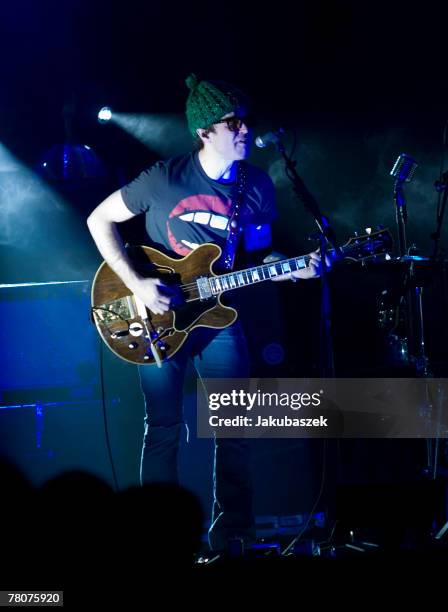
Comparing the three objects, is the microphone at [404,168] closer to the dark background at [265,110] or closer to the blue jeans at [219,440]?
the dark background at [265,110]

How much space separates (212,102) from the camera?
3.61 metres

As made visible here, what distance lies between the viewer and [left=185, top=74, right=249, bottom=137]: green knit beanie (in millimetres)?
3607

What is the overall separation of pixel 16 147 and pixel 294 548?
421 cm

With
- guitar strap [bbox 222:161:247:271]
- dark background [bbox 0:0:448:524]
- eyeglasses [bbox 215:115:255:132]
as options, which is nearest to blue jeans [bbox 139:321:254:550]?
guitar strap [bbox 222:161:247:271]

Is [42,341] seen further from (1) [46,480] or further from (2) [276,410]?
(2) [276,410]

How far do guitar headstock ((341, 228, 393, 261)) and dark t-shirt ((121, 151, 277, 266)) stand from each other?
64 cm

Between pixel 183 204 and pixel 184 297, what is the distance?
22.3 inches

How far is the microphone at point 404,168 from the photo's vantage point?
14.4ft

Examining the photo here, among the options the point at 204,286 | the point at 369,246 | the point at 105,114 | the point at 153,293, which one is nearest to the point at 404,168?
the point at 369,246

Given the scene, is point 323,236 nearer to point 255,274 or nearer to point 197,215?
point 255,274

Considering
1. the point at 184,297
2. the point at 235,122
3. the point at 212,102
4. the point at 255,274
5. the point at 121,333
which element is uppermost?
the point at 212,102

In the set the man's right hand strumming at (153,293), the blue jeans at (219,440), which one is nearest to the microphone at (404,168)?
the blue jeans at (219,440)

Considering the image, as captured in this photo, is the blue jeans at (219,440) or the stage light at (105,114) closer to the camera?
the blue jeans at (219,440)

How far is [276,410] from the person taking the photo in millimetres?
4176
